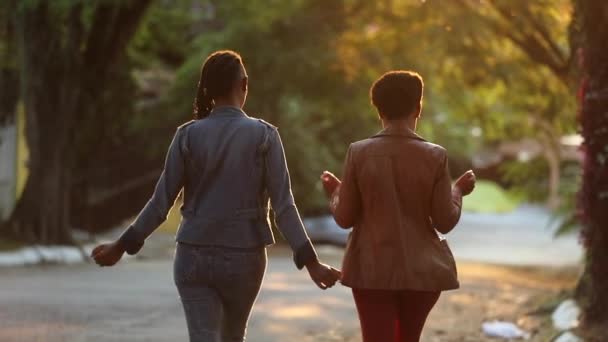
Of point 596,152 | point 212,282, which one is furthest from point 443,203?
point 596,152

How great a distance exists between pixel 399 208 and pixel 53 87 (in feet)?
46.2

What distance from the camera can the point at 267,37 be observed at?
23781 mm

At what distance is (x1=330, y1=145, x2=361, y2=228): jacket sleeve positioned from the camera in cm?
484

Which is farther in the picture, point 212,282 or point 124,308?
point 124,308

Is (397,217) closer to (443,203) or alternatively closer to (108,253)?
(443,203)

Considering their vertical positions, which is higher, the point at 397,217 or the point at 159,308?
the point at 397,217

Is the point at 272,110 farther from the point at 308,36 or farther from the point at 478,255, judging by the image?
the point at 478,255

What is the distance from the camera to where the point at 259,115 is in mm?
25094

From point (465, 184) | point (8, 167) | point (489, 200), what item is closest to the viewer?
point (465, 184)

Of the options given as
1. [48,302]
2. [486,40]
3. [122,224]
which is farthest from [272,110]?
[48,302]

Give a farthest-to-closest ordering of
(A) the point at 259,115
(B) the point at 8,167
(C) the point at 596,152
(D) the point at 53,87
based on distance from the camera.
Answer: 1. (A) the point at 259,115
2. (B) the point at 8,167
3. (D) the point at 53,87
4. (C) the point at 596,152

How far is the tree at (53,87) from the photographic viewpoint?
1781 cm

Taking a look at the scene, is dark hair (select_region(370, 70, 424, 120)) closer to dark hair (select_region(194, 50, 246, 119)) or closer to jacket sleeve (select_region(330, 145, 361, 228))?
jacket sleeve (select_region(330, 145, 361, 228))

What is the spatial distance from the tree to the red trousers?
44.4ft
